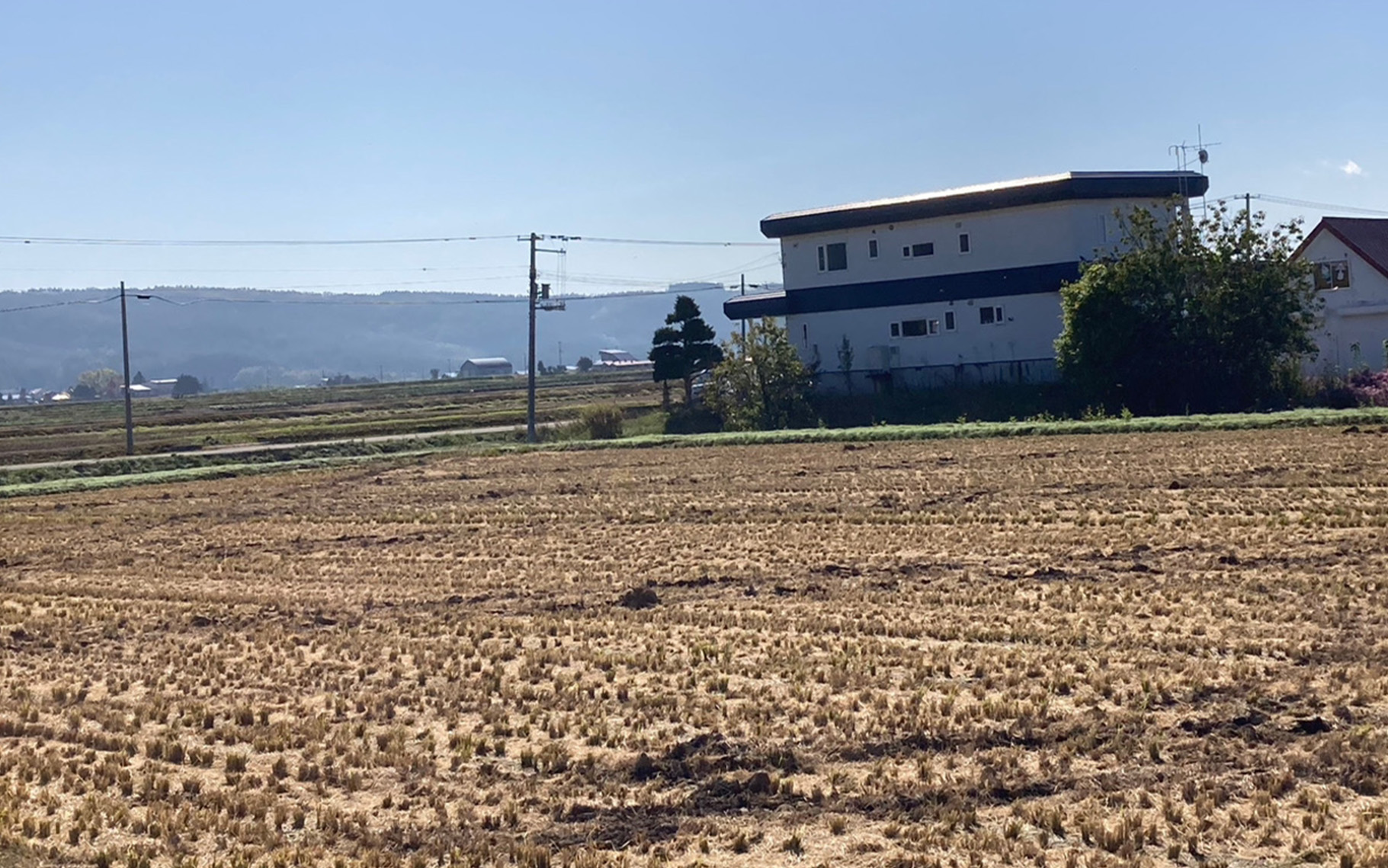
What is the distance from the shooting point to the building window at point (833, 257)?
51.2 meters

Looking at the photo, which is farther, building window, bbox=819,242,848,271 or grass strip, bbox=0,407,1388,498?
building window, bbox=819,242,848,271

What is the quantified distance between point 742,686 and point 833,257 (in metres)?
40.8

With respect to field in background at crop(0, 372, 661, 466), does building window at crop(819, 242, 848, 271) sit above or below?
above

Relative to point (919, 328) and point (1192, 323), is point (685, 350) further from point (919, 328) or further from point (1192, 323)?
point (1192, 323)

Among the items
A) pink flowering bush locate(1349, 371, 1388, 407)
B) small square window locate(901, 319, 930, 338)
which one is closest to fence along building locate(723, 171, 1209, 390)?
small square window locate(901, 319, 930, 338)

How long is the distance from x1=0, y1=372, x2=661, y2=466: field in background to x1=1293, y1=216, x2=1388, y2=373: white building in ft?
81.1

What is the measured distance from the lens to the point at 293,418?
83500 mm

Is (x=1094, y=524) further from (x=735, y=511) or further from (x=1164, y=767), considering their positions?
(x=1164, y=767)

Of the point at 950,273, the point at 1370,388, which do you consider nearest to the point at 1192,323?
the point at 1370,388

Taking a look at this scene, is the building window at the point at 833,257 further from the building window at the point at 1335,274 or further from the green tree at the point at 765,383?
the building window at the point at 1335,274

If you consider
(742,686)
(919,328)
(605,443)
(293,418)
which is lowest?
(742,686)

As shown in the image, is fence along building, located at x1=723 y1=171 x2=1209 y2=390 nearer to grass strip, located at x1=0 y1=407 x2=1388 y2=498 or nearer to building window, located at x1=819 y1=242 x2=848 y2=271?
building window, located at x1=819 y1=242 x2=848 y2=271

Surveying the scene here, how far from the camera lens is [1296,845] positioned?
763 centimetres

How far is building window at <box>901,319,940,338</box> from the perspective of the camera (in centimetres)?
4884
